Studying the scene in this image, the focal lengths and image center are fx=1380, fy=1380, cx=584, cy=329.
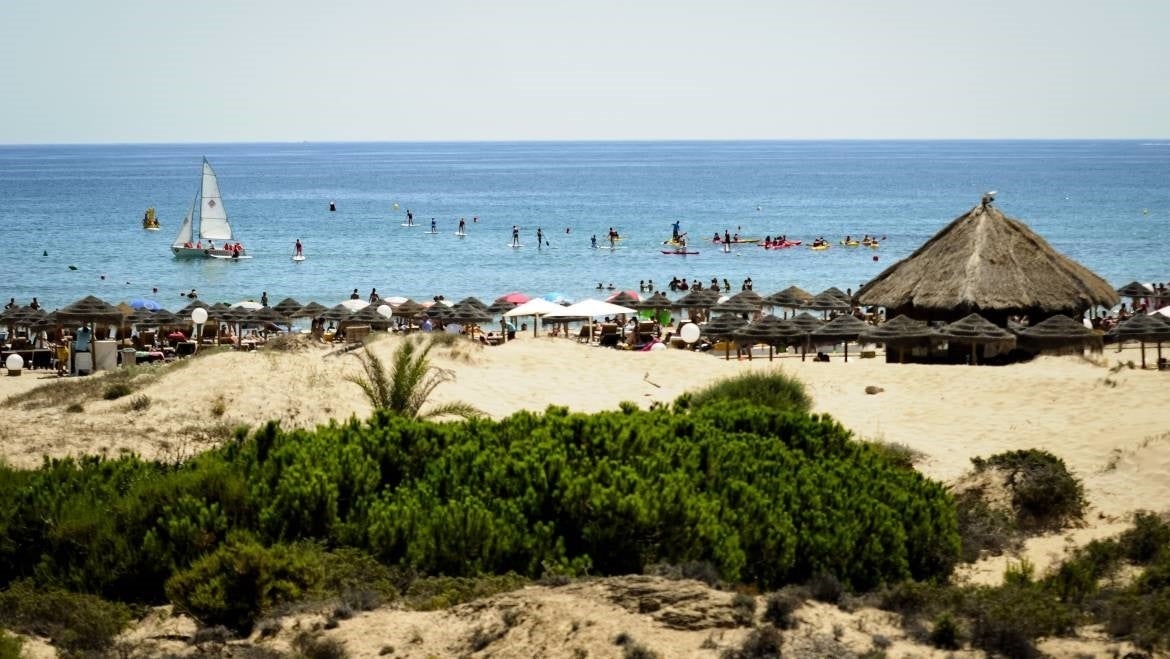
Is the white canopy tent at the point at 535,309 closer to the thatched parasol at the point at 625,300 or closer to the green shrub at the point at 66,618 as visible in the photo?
the thatched parasol at the point at 625,300

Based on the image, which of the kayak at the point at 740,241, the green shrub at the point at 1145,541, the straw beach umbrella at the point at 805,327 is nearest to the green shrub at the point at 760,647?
the green shrub at the point at 1145,541

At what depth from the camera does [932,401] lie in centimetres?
2058

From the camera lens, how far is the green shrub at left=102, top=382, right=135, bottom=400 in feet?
61.6

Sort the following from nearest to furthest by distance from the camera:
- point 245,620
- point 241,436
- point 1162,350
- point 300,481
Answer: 1. point 245,620
2. point 300,481
3. point 241,436
4. point 1162,350

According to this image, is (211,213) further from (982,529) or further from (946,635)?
(946,635)

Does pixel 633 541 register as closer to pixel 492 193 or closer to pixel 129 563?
pixel 129 563

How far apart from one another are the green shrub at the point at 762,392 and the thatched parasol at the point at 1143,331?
886 centimetres

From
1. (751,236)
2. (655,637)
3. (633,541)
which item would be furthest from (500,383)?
(751,236)

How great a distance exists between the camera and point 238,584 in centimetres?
930

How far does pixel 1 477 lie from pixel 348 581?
4009 millimetres

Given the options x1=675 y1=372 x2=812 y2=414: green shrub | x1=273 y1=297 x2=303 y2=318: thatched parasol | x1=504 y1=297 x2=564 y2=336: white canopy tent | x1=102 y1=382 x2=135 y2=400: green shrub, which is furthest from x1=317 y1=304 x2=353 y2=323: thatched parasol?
x1=675 y1=372 x2=812 y2=414: green shrub

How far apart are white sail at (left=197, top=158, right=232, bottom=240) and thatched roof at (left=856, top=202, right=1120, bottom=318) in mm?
44124

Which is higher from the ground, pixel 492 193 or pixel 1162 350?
pixel 492 193

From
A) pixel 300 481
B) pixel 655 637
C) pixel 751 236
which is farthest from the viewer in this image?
pixel 751 236
